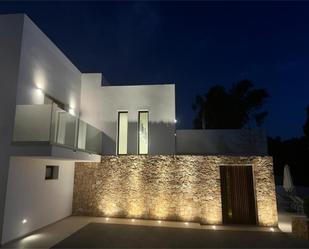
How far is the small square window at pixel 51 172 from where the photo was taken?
7.27m

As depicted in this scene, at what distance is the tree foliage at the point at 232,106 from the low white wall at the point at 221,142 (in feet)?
25.7

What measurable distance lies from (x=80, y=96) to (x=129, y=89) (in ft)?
7.46

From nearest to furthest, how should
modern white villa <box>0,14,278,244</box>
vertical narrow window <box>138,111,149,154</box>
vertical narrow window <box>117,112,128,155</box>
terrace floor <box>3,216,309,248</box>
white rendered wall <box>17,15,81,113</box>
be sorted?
terrace floor <box>3,216,309,248</box> < modern white villa <box>0,14,278,244</box> < white rendered wall <box>17,15,81,113</box> < vertical narrow window <box>138,111,149,154</box> < vertical narrow window <box>117,112,128,155</box>

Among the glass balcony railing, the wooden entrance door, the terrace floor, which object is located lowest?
the terrace floor

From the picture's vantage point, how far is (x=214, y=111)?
69.2 ft

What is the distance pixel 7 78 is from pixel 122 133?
5.02 m

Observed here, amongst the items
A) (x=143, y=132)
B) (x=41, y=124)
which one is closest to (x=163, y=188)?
(x=143, y=132)

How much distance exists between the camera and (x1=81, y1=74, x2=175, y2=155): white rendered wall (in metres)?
9.38

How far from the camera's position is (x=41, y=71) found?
6.68 meters

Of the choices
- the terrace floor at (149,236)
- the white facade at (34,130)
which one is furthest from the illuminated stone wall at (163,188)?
the white facade at (34,130)

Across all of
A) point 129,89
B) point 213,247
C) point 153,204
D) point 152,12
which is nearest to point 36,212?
point 153,204

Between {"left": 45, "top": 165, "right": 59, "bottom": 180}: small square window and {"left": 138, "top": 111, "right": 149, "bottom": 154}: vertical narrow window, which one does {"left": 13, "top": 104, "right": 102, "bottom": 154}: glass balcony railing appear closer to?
{"left": 45, "top": 165, "right": 59, "bottom": 180}: small square window

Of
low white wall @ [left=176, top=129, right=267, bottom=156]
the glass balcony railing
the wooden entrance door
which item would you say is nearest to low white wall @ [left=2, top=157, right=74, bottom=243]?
the glass balcony railing

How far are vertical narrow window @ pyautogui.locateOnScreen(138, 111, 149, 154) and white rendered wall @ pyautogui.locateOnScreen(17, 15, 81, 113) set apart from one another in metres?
2.96
